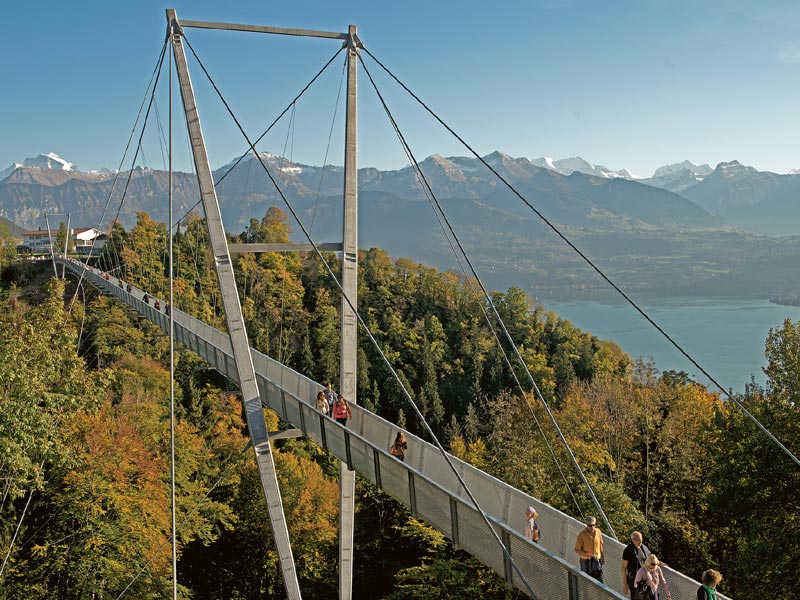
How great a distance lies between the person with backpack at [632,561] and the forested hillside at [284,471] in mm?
5255

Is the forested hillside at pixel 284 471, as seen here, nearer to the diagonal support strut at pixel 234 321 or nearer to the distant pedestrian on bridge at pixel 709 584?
the diagonal support strut at pixel 234 321

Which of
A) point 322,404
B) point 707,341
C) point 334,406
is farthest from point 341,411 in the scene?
point 707,341

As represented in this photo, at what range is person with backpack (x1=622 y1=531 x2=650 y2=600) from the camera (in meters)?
7.53

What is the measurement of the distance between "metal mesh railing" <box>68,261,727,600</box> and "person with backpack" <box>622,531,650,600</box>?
496mm

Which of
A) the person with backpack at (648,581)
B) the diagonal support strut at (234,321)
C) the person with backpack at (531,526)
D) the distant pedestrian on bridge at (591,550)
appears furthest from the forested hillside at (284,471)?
the person with backpack at (648,581)

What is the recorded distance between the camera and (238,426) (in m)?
44.5

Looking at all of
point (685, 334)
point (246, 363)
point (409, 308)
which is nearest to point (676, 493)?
point (246, 363)

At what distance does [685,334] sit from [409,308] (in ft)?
383

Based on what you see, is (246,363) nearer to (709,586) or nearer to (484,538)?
(484,538)

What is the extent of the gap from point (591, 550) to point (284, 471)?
95.1ft

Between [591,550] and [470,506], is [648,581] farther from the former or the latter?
[470,506]

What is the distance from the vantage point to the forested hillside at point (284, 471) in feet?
59.7

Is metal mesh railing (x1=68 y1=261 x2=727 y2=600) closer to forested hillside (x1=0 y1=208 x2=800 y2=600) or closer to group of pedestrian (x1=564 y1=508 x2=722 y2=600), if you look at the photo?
group of pedestrian (x1=564 y1=508 x2=722 y2=600)

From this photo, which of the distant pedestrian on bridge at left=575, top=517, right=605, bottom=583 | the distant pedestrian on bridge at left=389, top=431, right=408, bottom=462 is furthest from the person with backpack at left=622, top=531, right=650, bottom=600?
the distant pedestrian on bridge at left=389, top=431, right=408, bottom=462
